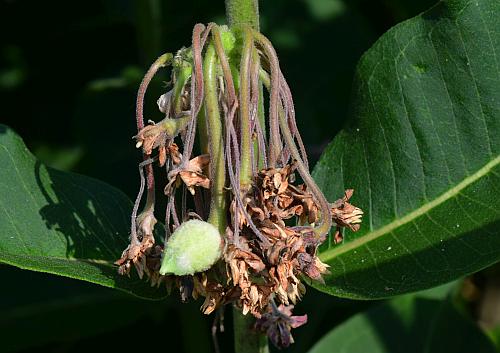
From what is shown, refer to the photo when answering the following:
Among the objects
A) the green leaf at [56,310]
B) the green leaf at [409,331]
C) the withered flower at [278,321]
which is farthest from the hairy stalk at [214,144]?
the green leaf at [56,310]

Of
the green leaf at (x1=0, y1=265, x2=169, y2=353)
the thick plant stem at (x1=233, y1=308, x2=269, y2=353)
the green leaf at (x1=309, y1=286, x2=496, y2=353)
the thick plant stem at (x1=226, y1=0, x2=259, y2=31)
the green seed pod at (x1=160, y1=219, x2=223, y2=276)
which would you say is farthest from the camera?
the green leaf at (x1=0, y1=265, x2=169, y2=353)

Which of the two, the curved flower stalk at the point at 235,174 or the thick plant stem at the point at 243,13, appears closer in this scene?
the curved flower stalk at the point at 235,174

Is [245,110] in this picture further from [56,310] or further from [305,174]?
[56,310]

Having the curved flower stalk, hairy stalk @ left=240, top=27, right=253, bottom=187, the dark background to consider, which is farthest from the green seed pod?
the dark background

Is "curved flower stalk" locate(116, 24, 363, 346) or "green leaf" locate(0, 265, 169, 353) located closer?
"curved flower stalk" locate(116, 24, 363, 346)

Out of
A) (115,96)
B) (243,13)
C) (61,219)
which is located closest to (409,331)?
(61,219)

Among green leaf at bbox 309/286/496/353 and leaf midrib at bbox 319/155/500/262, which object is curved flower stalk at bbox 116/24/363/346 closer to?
leaf midrib at bbox 319/155/500/262

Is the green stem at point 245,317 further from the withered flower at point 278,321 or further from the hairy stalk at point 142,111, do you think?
the hairy stalk at point 142,111
